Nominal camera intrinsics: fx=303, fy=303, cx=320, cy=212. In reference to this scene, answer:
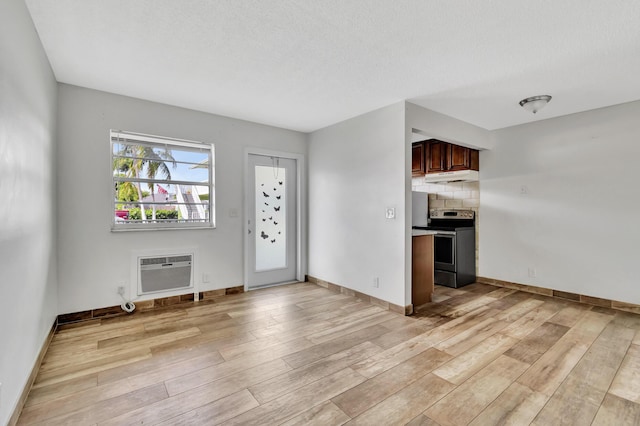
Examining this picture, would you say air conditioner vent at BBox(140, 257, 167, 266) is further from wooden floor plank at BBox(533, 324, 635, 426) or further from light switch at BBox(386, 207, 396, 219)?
wooden floor plank at BBox(533, 324, 635, 426)

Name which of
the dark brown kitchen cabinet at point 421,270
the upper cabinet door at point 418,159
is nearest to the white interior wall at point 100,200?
the dark brown kitchen cabinet at point 421,270

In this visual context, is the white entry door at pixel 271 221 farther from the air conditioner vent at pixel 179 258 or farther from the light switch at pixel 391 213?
the light switch at pixel 391 213

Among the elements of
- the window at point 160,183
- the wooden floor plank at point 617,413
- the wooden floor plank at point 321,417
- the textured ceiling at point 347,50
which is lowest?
the wooden floor plank at point 617,413

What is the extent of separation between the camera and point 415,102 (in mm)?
3531

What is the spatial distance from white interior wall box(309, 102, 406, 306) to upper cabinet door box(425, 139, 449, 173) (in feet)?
5.62

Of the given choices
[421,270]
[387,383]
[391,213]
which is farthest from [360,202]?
[387,383]

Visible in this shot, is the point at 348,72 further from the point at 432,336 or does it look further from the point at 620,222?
the point at 620,222

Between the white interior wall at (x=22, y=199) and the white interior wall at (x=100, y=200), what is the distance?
0.46 meters

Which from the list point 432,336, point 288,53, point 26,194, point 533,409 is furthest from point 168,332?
point 533,409

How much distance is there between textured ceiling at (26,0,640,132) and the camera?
1937mm

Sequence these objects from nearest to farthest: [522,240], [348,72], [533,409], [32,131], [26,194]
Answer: [533,409], [26,194], [32,131], [348,72], [522,240]

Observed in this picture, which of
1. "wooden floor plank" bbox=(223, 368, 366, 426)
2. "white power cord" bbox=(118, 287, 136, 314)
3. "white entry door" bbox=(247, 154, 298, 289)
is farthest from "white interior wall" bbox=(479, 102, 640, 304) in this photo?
"white power cord" bbox=(118, 287, 136, 314)

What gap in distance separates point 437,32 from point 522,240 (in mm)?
3587

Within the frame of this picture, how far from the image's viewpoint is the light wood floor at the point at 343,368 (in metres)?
1.80
